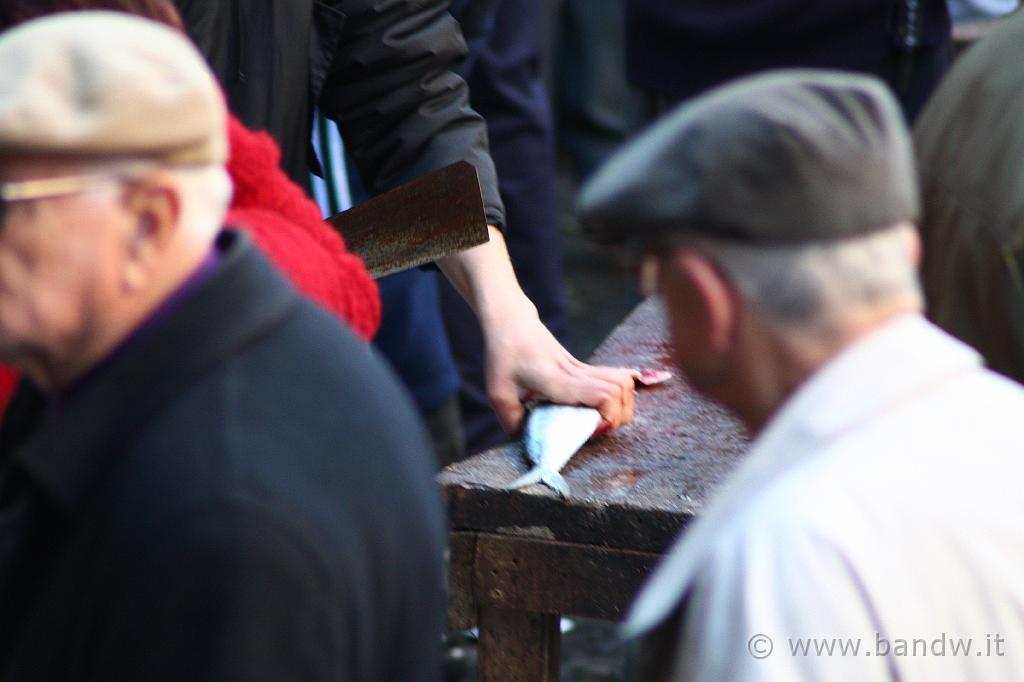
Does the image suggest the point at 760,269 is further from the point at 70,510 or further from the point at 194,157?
the point at 70,510

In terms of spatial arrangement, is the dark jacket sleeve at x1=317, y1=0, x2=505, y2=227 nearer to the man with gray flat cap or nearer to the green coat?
the green coat

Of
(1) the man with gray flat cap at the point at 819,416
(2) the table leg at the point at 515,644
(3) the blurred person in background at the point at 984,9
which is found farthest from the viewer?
(3) the blurred person in background at the point at 984,9

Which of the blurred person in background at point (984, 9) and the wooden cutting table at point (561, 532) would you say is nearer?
the wooden cutting table at point (561, 532)

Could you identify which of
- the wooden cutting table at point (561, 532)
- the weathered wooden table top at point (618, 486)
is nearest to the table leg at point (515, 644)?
the wooden cutting table at point (561, 532)

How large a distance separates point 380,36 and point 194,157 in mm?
1295

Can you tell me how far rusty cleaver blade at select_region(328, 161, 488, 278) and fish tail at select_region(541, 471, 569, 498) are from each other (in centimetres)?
39

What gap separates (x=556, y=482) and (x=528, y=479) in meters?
0.05

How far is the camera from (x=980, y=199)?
6.86 feet

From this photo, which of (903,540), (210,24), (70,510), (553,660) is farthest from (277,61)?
(903,540)

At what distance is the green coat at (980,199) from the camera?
2.04 metres

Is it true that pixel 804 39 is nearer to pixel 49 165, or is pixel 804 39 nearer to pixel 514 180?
pixel 514 180

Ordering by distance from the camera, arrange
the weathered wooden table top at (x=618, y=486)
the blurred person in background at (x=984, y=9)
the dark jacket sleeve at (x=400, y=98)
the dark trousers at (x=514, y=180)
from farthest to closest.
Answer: the blurred person in background at (x=984, y=9), the dark trousers at (x=514, y=180), the dark jacket sleeve at (x=400, y=98), the weathered wooden table top at (x=618, y=486)

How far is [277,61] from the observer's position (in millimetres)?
2461

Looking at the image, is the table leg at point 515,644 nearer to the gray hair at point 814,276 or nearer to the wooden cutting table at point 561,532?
the wooden cutting table at point 561,532
